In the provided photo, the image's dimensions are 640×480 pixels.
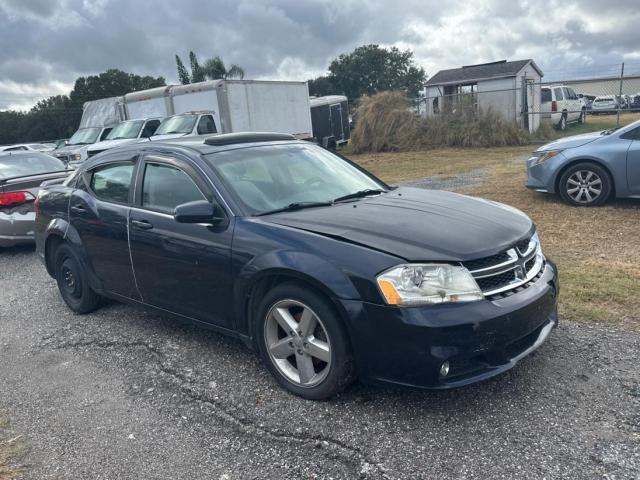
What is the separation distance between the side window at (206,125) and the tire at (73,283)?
35.6 feet

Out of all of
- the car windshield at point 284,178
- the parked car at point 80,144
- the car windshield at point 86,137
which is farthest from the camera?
the car windshield at point 86,137

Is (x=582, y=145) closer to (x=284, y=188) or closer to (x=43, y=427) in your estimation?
(x=284, y=188)

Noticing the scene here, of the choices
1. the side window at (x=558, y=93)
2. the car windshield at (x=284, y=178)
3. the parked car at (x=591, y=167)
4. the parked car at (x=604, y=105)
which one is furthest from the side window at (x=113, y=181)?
the parked car at (x=604, y=105)

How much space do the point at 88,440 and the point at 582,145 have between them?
7.63m

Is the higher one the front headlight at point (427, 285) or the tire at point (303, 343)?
the front headlight at point (427, 285)

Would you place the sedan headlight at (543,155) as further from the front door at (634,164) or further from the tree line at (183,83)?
the tree line at (183,83)

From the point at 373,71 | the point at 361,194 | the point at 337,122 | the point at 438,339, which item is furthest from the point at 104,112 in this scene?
the point at 373,71

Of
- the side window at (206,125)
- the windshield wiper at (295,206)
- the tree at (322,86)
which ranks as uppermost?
the tree at (322,86)

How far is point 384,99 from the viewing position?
2244cm

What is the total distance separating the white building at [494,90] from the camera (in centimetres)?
2092

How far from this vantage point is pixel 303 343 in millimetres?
3311

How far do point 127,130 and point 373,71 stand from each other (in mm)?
69071

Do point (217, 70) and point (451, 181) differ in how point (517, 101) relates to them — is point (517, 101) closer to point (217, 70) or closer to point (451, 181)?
point (451, 181)

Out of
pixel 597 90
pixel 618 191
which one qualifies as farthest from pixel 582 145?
pixel 597 90
